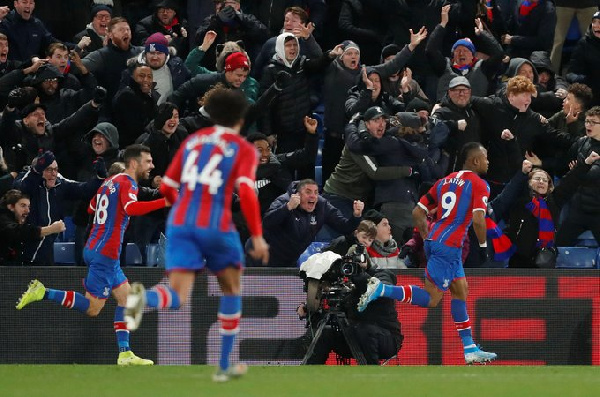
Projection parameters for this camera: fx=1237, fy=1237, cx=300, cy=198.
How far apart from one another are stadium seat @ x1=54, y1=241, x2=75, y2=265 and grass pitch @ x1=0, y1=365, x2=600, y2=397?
341 cm

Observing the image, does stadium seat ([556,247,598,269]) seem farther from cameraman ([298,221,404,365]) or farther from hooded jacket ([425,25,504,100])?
cameraman ([298,221,404,365])

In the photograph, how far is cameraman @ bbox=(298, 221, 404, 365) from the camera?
39.9 ft

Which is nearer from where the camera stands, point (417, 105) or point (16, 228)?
point (16, 228)

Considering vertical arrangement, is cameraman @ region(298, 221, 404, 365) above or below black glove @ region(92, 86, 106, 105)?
below

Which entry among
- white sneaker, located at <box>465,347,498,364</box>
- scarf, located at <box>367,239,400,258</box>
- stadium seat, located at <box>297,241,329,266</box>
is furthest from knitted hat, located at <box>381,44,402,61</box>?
white sneaker, located at <box>465,347,498,364</box>

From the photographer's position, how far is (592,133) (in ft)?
47.1

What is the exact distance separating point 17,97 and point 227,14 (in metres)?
3.02

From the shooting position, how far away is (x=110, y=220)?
1195cm

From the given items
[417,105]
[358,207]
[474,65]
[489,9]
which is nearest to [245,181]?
[358,207]

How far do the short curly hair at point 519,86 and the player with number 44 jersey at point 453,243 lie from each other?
247 centimetres

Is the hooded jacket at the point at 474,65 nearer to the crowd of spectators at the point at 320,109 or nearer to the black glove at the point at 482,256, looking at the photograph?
the crowd of spectators at the point at 320,109

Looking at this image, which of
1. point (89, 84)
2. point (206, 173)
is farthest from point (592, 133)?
point (206, 173)

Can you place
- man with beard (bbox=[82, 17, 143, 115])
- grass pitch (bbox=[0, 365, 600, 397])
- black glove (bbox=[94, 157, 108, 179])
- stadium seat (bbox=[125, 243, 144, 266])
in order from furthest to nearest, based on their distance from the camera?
1. man with beard (bbox=[82, 17, 143, 115])
2. stadium seat (bbox=[125, 243, 144, 266])
3. black glove (bbox=[94, 157, 108, 179])
4. grass pitch (bbox=[0, 365, 600, 397])

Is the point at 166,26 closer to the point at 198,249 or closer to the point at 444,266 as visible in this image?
the point at 444,266
